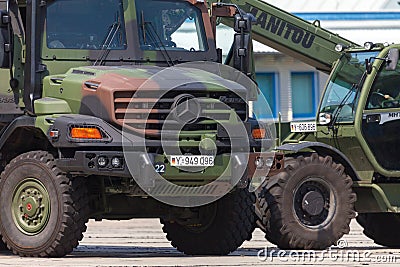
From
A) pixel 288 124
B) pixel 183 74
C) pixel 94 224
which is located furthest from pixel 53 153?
pixel 94 224

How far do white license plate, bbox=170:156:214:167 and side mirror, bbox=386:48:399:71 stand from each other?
4.37m

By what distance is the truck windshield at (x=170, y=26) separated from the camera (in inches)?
597

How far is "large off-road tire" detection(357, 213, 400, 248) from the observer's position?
17734 millimetres

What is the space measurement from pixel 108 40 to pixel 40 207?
218cm

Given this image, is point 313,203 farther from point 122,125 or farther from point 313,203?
point 122,125

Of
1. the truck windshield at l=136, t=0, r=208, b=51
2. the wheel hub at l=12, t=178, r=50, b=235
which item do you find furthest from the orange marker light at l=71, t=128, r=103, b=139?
the truck windshield at l=136, t=0, r=208, b=51

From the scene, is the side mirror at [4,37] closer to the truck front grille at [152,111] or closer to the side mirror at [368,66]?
the truck front grille at [152,111]

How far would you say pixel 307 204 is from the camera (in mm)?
16453

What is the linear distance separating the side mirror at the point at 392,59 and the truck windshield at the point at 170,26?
2.95 m

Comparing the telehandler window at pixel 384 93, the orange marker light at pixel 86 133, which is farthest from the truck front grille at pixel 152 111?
the telehandler window at pixel 384 93

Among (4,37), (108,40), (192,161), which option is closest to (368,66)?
(108,40)

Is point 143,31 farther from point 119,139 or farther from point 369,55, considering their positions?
point 369,55

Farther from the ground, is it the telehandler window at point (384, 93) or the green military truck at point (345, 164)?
the telehandler window at point (384, 93)

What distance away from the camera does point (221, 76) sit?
15.3m
